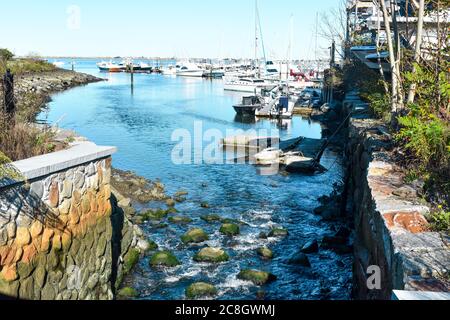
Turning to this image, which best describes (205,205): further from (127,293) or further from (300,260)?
(127,293)

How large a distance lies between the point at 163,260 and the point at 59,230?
4.71 m

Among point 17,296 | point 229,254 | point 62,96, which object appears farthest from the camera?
point 62,96

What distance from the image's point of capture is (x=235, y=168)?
2212 cm

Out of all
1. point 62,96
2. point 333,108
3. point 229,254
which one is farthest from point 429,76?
point 62,96

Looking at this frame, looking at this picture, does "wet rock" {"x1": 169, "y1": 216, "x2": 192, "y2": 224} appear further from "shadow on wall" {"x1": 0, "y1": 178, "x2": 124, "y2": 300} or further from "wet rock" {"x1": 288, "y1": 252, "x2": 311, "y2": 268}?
"shadow on wall" {"x1": 0, "y1": 178, "x2": 124, "y2": 300}

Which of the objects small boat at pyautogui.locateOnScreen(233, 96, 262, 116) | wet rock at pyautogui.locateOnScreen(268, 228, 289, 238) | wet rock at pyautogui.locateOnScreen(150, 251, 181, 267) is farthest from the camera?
small boat at pyautogui.locateOnScreen(233, 96, 262, 116)

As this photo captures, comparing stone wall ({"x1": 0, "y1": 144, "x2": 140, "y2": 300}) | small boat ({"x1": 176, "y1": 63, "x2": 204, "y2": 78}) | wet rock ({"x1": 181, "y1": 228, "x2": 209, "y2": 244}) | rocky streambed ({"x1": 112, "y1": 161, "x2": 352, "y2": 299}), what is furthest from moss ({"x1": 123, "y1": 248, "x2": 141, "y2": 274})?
small boat ({"x1": 176, "y1": 63, "x2": 204, "y2": 78})

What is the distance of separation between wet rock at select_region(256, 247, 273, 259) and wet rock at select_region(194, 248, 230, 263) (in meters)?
0.85

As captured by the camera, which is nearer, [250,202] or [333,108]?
[250,202]

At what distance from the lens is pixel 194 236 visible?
12461mm

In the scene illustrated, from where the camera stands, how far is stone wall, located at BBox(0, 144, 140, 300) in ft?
16.9
